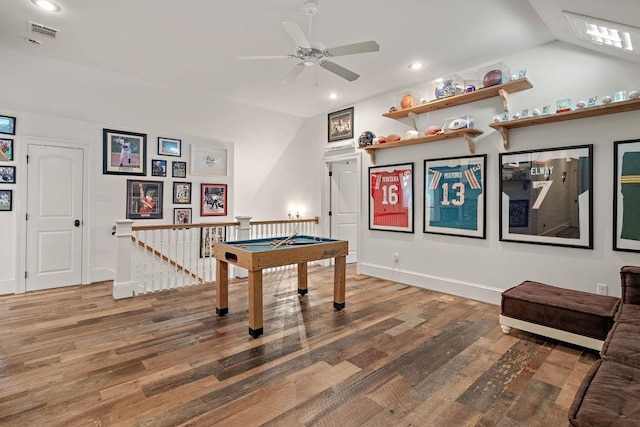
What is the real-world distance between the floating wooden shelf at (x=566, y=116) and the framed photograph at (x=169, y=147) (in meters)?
4.72

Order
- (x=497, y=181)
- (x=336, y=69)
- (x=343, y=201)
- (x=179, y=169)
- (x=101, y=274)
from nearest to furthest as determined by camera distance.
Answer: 1. (x=336, y=69)
2. (x=497, y=181)
3. (x=101, y=274)
4. (x=179, y=169)
5. (x=343, y=201)

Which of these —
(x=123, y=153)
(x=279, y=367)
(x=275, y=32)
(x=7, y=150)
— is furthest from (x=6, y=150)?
(x=279, y=367)

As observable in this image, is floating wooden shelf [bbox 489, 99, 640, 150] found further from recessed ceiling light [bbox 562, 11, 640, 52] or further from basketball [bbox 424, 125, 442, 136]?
basketball [bbox 424, 125, 442, 136]

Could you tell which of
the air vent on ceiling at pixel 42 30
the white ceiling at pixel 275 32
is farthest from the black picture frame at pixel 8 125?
the air vent on ceiling at pixel 42 30

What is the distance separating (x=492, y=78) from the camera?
3.74 m

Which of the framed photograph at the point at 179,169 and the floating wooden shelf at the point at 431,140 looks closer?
the floating wooden shelf at the point at 431,140

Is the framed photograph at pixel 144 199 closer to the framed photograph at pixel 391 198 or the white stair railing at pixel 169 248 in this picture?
the white stair railing at pixel 169 248

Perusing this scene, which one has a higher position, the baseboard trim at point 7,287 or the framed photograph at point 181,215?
the framed photograph at point 181,215

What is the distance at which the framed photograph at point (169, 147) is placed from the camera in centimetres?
536

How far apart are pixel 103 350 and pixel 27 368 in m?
0.47

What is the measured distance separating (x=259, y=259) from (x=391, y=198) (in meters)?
2.76

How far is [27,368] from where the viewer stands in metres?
2.41

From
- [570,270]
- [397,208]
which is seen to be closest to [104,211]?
[397,208]

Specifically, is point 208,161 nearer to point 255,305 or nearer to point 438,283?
point 255,305
